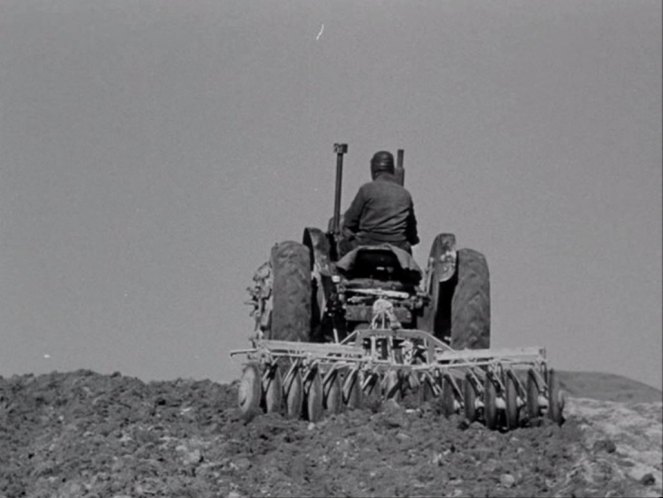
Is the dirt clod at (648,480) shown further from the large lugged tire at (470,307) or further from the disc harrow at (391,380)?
the large lugged tire at (470,307)

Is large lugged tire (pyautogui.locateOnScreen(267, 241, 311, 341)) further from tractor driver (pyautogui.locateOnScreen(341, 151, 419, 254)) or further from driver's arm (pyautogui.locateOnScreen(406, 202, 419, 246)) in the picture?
driver's arm (pyautogui.locateOnScreen(406, 202, 419, 246))

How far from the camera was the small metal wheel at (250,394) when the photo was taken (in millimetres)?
9984

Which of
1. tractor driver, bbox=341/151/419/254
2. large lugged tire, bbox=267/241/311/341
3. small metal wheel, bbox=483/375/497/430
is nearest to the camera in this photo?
small metal wheel, bbox=483/375/497/430

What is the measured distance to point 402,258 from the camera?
11.4 meters

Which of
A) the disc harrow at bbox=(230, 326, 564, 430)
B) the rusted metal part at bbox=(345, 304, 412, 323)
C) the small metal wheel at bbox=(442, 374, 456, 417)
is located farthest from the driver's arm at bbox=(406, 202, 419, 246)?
the small metal wheel at bbox=(442, 374, 456, 417)

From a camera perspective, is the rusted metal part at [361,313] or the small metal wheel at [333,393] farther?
the rusted metal part at [361,313]

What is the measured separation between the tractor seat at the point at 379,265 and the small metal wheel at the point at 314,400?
1.50 metres

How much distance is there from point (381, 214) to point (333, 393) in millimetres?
2047

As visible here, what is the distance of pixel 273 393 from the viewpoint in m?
10.1

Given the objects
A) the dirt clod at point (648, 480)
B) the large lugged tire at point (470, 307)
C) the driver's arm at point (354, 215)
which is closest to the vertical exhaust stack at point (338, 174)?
the driver's arm at point (354, 215)

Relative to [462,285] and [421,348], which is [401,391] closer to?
[421,348]

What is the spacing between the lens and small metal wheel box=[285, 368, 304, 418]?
10.1 meters

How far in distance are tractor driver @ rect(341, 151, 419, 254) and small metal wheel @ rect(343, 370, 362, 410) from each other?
1.73 m

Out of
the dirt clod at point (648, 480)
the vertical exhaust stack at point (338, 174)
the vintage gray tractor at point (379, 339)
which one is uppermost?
the vertical exhaust stack at point (338, 174)
